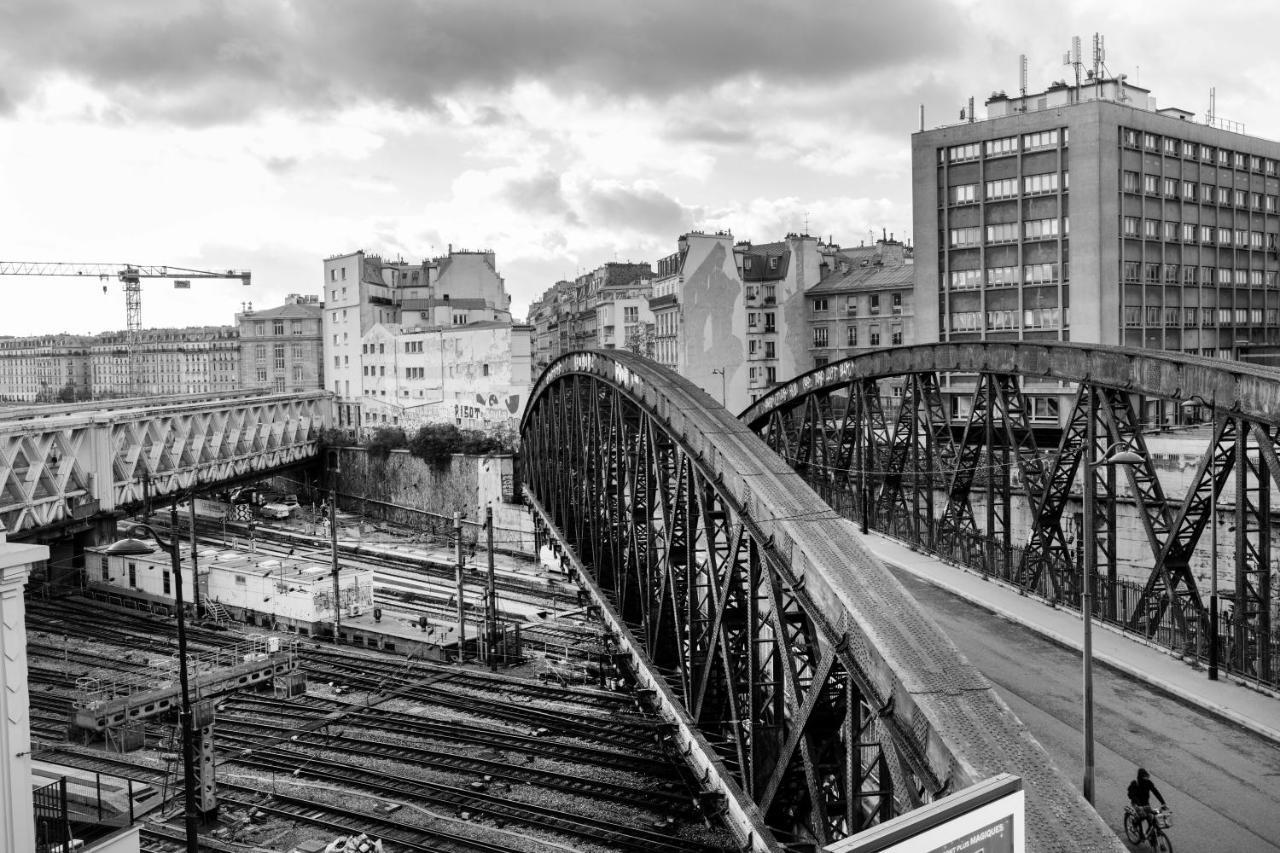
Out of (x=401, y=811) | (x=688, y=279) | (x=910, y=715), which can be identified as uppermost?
(x=688, y=279)

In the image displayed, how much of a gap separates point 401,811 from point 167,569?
33509 mm

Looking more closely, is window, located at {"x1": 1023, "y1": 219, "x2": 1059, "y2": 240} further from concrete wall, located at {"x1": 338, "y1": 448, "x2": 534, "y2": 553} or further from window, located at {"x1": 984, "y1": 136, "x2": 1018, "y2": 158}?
concrete wall, located at {"x1": 338, "y1": 448, "x2": 534, "y2": 553}

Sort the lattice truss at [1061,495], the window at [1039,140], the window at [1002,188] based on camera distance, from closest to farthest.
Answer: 1. the lattice truss at [1061,495]
2. the window at [1039,140]
3. the window at [1002,188]

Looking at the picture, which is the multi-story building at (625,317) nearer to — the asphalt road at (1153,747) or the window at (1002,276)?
the window at (1002,276)

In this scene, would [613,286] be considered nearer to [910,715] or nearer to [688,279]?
[688,279]

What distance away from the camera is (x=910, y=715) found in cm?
1191

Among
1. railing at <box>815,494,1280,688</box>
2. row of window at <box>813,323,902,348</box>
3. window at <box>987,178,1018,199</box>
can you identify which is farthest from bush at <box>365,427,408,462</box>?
railing at <box>815,494,1280,688</box>

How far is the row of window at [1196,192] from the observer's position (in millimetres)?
69500

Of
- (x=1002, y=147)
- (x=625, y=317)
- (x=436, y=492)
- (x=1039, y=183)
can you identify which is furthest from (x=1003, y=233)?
(x=625, y=317)

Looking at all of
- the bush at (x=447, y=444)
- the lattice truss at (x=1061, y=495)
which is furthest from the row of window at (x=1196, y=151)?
the bush at (x=447, y=444)

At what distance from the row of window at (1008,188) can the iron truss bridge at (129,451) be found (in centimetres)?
5108

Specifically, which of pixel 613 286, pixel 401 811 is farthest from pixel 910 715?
pixel 613 286

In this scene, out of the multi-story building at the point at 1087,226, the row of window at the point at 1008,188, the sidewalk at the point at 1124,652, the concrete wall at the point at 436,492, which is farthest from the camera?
the concrete wall at the point at 436,492

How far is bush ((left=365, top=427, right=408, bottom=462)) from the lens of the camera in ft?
289
